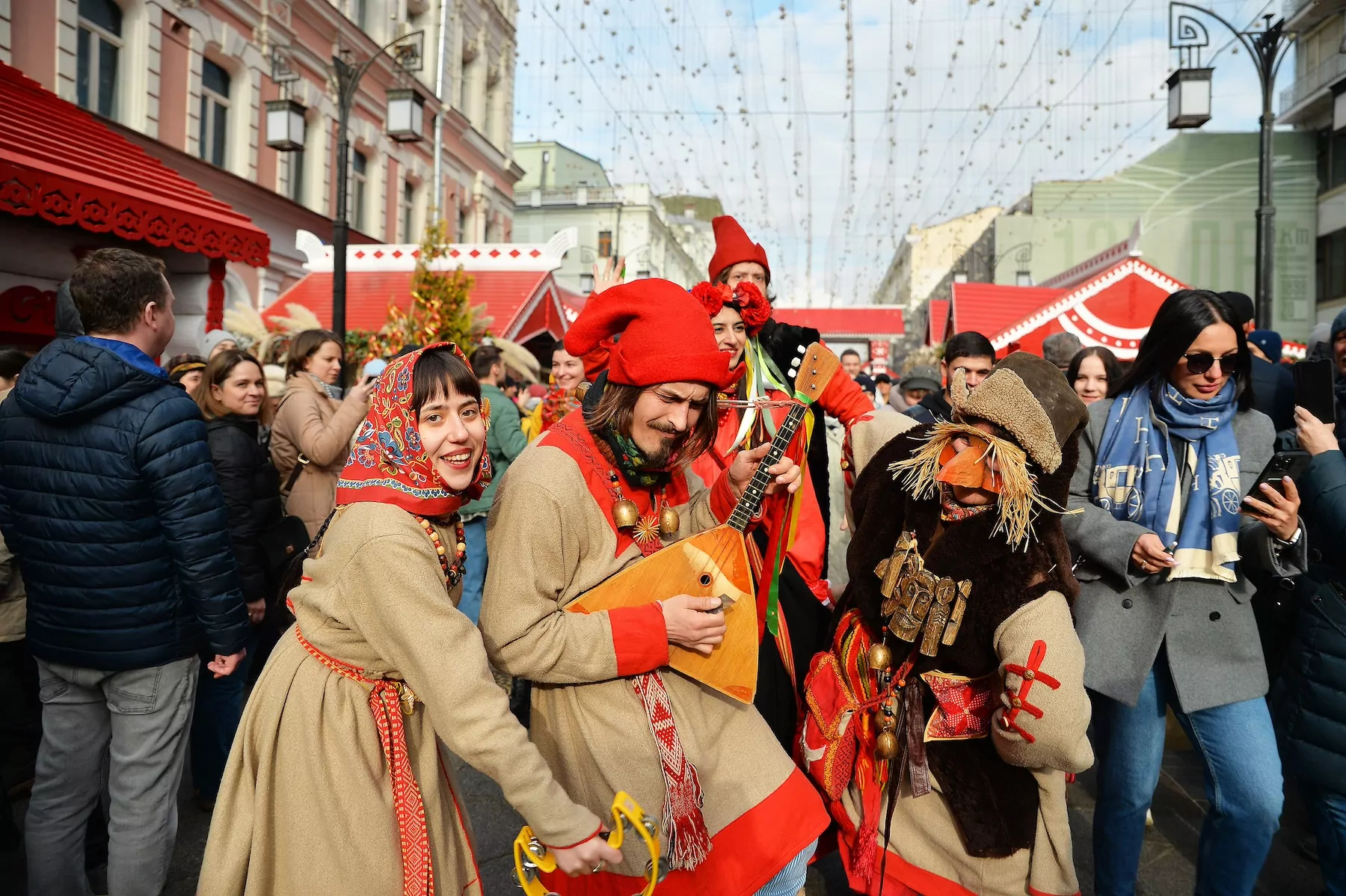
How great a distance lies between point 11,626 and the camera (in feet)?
10.5

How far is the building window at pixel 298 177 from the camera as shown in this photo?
17.8 meters

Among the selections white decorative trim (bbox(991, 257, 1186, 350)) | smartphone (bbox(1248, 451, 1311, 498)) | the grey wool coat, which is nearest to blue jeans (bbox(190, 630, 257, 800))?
the grey wool coat

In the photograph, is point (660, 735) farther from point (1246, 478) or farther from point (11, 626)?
point (11, 626)

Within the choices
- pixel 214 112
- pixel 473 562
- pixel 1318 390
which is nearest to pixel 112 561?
pixel 473 562

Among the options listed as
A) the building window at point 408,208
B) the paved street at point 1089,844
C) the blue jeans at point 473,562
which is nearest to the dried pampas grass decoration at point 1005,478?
the paved street at point 1089,844

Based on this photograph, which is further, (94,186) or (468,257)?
(468,257)

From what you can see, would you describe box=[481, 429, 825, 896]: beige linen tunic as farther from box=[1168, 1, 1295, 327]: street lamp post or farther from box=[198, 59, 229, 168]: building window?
box=[198, 59, 229, 168]: building window

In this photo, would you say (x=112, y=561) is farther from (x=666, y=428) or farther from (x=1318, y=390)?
(x=1318, y=390)

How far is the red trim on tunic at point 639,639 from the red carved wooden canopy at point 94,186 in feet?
15.6

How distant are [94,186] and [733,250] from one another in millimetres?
4135

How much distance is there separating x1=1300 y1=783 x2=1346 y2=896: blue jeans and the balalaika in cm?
205

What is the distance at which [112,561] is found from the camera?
A: 2773 mm

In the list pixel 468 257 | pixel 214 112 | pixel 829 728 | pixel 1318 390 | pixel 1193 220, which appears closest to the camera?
pixel 829 728

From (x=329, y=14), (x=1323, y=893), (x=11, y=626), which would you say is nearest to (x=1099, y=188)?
(x=329, y=14)
